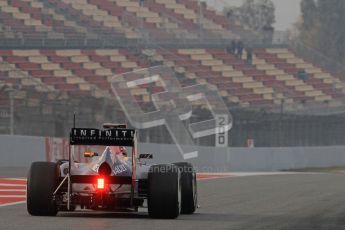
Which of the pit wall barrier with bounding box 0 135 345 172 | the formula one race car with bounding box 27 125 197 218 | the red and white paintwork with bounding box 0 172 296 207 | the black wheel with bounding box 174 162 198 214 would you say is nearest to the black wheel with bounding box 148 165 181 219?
the formula one race car with bounding box 27 125 197 218

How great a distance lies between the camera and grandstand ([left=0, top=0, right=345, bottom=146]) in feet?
109

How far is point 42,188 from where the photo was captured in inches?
481

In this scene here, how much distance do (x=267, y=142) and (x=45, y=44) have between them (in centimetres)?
1351

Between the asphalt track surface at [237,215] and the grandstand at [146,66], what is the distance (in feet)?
40.1

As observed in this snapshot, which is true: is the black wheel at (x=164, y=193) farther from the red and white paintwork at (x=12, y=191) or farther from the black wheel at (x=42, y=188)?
the red and white paintwork at (x=12, y=191)

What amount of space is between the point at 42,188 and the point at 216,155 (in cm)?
2206

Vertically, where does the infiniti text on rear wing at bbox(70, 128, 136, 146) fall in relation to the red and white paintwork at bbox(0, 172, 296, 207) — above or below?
above

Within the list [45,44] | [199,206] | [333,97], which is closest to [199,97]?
[45,44]

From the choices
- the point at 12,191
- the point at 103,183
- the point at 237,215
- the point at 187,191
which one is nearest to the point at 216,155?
the point at 12,191

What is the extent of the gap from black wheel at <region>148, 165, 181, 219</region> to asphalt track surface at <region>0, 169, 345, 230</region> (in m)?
0.16

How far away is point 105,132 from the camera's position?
12.6m

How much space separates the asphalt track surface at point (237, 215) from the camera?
11.4 meters

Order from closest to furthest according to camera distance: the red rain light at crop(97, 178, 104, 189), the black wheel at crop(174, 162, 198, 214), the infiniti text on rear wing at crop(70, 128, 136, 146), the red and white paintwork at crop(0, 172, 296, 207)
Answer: the red rain light at crop(97, 178, 104, 189)
the infiniti text on rear wing at crop(70, 128, 136, 146)
the black wheel at crop(174, 162, 198, 214)
the red and white paintwork at crop(0, 172, 296, 207)

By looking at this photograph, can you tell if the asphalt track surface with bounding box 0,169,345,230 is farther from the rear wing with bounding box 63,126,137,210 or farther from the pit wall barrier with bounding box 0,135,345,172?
the pit wall barrier with bounding box 0,135,345,172
